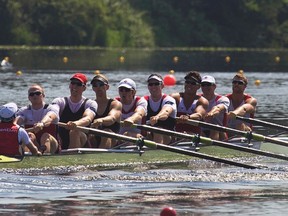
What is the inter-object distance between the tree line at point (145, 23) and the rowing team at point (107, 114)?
51.8 metres

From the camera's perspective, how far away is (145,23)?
270 feet

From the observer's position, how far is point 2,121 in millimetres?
15391

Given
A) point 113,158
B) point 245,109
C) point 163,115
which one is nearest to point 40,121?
point 113,158

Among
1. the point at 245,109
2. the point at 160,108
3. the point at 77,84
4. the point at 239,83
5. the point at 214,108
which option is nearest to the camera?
the point at 77,84

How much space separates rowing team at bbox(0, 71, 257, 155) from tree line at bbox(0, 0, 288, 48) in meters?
51.8

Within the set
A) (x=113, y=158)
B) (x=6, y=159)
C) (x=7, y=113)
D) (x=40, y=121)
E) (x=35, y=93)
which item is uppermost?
(x=35, y=93)

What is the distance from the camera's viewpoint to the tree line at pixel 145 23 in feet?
240

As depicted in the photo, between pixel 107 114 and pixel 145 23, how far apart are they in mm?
64863

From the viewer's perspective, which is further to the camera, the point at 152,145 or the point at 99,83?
the point at 99,83

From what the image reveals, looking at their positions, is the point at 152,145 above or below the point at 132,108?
below

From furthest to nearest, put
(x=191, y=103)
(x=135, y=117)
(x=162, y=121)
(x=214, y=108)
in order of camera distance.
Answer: (x=191, y=103) → (x=214, y=108) → (x=162, y=121) → (x=135, y=117)

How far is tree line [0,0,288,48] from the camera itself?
73.1 meters

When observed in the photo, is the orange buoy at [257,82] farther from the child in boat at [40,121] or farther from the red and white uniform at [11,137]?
the red and white uniform at [11,137]

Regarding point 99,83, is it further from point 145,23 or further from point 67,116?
point 145,23
